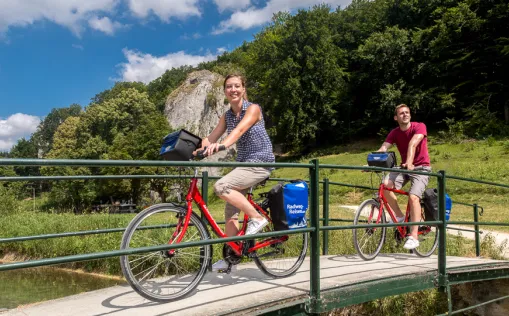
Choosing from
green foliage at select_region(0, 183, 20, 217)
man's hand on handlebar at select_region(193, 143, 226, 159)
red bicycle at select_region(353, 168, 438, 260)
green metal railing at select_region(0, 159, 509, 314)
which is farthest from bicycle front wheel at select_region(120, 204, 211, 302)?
green foliage at select_region(0, 183, 20, 217)

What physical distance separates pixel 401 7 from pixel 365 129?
1407 centimetres

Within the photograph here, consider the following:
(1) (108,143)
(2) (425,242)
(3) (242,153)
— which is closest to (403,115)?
(2) (425,242)

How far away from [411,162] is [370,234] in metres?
1.10

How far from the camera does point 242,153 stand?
4.11m

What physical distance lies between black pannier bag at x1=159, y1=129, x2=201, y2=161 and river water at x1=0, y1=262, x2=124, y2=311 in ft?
23.8

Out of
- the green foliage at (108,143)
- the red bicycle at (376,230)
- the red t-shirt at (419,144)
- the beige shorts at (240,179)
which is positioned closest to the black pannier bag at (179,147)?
the beige shorts at (240,179)

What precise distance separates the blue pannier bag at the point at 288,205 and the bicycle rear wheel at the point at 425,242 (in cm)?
297

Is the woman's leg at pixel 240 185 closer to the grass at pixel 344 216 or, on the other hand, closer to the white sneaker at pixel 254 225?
the white sneaker at pixel 254 225

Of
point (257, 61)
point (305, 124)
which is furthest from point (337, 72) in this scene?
point (257, 61)

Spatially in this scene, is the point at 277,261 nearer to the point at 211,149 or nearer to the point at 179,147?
the point at 211,149

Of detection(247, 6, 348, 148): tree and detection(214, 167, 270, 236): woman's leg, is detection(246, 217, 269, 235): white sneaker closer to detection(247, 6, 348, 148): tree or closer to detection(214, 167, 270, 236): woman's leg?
detection(214, 167, 270, 236): woman's leg

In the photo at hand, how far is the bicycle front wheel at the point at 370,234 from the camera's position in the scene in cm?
589

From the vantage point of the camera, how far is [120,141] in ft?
141

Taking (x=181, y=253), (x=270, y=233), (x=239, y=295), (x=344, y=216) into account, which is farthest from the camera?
(x=344, y=216)
